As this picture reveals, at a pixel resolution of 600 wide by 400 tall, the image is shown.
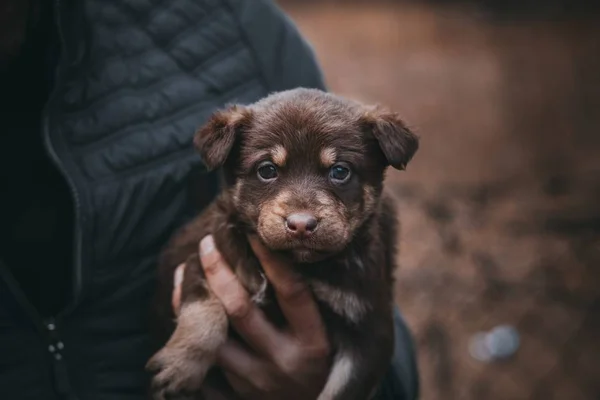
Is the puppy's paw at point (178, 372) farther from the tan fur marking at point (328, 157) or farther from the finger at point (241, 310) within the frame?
the tan fur marking at point (328, 157)

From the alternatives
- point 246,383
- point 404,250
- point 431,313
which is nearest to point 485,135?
point 404,250

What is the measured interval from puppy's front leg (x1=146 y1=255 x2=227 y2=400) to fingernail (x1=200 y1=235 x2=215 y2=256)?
0.13 metres

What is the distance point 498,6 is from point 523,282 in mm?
6004

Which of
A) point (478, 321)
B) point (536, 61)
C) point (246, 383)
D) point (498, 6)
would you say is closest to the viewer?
point (246, 383)

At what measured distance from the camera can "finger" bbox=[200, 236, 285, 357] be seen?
2.85 m

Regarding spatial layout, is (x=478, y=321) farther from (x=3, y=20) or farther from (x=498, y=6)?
(x=498, y=6)

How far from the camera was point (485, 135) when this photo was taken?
8328 millimetres

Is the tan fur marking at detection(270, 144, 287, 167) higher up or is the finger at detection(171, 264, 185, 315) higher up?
the tan fur marking at detection(270, 144, 287, 167)

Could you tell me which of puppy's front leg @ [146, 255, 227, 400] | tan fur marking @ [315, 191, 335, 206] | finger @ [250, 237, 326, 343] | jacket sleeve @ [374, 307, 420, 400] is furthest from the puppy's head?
jacket sleeve @ [374, 307, 420, 400]

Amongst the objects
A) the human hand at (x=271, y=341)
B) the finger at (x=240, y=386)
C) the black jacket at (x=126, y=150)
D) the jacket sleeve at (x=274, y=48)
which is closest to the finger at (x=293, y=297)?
the human hand at (x=271, y=341)

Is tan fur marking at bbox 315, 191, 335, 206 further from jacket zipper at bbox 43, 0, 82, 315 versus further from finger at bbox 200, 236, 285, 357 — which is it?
jacket zipper at bbox 43, 0, 82, 315

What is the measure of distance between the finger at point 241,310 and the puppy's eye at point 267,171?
1.07 feet

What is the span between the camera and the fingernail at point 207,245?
9.70 feet

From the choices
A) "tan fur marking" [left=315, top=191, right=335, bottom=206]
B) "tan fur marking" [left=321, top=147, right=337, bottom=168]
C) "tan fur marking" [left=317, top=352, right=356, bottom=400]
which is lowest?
"tan fur marking" [left=317, top=352, right=356, bottom=400]
